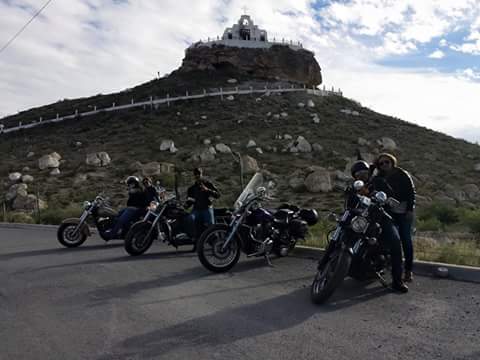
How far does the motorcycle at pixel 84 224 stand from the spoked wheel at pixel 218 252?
3.74 m

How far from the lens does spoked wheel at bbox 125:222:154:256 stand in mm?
9078

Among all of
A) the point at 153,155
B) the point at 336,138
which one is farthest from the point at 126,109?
the point at 336,138

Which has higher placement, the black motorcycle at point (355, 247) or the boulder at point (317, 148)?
the boulder at point (317, 148)

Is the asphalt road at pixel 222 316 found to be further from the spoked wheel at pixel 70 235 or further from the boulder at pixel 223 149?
the boulder at pixel 223 149

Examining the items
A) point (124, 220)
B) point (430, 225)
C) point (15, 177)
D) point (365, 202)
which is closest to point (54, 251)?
point (124, 220)

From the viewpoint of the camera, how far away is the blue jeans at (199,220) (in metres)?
9.10

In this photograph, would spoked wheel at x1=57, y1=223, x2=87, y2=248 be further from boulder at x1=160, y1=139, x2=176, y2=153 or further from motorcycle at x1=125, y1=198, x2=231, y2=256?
boulder at x1=160, y1=139, x2=176, y2=153

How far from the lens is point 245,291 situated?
638 centimetres

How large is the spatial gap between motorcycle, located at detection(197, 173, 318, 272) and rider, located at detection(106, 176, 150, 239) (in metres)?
3.13

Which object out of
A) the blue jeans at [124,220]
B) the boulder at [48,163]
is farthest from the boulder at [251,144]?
the blue jeans at [124,220]

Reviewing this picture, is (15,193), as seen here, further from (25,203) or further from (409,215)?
(409,215)

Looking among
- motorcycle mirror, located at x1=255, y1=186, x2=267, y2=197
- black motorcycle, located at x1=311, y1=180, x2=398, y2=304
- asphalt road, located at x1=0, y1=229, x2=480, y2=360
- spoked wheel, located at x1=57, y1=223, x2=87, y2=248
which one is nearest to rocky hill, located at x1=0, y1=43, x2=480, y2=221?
spoked wheel, located at x1=57, y1=223, x2=87, y2=248

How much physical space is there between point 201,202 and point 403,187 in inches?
155

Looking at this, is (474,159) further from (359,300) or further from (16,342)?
(16,342)
